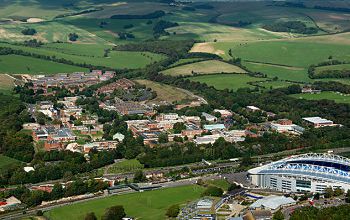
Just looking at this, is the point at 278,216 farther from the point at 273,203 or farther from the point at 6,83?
the point at 6,83

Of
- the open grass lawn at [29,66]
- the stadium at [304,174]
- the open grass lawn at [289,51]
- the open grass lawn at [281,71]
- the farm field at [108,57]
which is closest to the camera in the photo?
the stadium at [304,174]

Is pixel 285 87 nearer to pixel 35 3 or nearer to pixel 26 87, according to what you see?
pixel 26 87

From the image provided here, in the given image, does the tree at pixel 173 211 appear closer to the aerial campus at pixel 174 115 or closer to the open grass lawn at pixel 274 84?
the aerial campus at pixel 174 115

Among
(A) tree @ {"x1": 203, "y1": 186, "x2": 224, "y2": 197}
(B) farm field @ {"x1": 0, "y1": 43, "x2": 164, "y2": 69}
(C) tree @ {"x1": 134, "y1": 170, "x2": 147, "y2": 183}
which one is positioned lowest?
(B) farm field @ {"x1": 0, "y1": 43, "x2": 164, "y2": 69}

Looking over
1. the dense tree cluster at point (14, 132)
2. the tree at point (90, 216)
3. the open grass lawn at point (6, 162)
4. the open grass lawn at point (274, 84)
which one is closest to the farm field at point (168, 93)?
the open grass lawn at point (274, 84)

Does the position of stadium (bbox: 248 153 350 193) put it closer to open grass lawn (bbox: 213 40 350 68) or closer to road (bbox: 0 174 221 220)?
road (bbox: 0 174 221 220)

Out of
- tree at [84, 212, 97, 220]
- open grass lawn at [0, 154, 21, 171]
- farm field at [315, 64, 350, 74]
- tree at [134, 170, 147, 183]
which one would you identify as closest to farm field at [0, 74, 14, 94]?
open grass lawn at [0, 154, 21, 171]
